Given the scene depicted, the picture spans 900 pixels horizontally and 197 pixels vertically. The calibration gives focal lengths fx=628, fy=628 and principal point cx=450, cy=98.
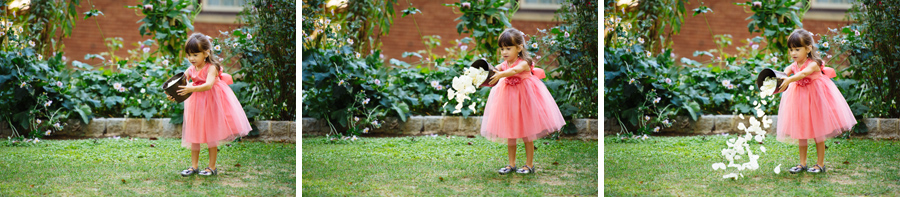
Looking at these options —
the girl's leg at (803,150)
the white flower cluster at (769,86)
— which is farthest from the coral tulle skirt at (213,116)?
the girl's leg at (803,150)

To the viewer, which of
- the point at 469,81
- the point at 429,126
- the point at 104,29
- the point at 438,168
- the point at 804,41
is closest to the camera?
the point at 804,41

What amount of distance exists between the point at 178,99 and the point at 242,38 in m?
0.45

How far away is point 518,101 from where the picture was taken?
115 inches

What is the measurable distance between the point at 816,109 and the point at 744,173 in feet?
1.46

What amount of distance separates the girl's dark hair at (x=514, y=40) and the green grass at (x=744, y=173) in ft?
2.38

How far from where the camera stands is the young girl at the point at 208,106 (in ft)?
9.41

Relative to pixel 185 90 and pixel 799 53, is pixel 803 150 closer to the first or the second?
pixel 799 53

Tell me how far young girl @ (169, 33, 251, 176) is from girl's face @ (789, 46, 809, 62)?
2.61 meters

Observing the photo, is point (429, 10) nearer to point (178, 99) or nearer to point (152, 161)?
point (178, 99)

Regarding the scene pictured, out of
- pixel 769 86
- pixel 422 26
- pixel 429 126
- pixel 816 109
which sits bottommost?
pixel 429 126

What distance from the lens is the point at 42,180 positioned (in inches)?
118

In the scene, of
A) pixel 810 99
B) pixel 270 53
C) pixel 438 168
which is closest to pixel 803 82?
pixel 810 99

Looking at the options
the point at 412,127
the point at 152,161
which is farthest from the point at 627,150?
the point at 152,161

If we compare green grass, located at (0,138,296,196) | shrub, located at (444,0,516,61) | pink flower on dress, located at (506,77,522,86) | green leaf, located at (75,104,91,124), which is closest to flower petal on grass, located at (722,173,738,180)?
pink flower on dress, located at (506,77,522,86)
